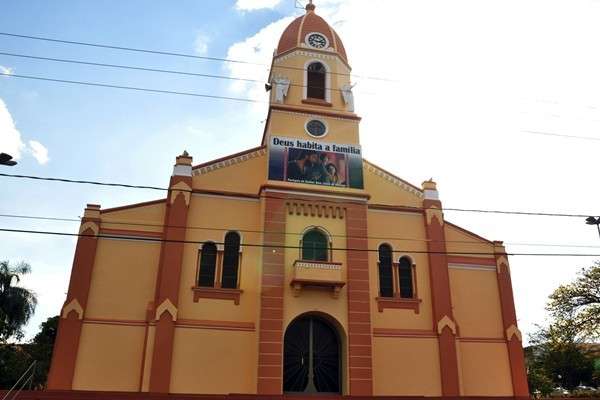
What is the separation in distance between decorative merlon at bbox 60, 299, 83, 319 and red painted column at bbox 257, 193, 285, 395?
247 inches

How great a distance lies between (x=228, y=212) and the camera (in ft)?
65.0

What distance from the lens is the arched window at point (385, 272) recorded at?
65.6 ft

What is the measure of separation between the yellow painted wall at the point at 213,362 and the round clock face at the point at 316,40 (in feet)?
45.4

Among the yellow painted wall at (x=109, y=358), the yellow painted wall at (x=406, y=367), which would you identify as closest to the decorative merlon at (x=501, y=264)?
the yellow painted wall at (x=406, y=367)

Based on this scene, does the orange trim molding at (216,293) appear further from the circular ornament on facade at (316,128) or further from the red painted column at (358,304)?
the circular ornament on facade at (316,128)

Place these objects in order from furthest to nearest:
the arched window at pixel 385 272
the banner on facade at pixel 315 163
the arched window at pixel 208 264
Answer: the banner on facade at pixel 315 163, the arched window at pixel 385 272, the arched window at pixel 208 264

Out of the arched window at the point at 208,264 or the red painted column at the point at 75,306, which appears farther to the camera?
the arched window at the point at 208,264

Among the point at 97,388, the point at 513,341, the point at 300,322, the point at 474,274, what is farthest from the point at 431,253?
the point at 97,388

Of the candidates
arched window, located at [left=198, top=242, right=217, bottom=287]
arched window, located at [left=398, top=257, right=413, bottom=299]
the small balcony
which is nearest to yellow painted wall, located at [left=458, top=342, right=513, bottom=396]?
arched window, located at [left=398, top=257, right=413, bottom=299]

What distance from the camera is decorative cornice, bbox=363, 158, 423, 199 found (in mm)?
22062

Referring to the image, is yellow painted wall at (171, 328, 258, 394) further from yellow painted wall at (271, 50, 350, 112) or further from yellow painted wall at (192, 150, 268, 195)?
yellow painted wall at (271, 50, 350, 112)

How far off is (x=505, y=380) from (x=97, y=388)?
15252mm

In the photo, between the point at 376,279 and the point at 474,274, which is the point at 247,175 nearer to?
the point at 376,279

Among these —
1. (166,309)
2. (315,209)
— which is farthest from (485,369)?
(166,309)
